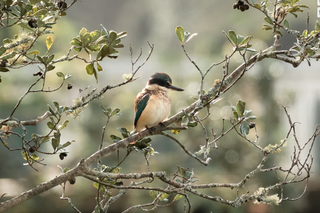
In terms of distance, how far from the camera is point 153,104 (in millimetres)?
1779

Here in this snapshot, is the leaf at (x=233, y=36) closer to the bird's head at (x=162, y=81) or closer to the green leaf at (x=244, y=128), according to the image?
the green leaf at (x=244, y=128)

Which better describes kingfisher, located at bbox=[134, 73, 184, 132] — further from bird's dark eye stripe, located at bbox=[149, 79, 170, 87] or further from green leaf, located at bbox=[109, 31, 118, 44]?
green leaf, located at bbox=[109, 31, 118, 44]

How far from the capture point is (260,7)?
1.27 metres

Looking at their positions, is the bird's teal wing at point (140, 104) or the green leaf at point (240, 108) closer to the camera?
the green leaf at point (240, 108)

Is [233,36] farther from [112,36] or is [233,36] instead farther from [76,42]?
[76,42]

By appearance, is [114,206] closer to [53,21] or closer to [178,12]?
[53,21]

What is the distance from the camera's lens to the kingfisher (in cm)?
173

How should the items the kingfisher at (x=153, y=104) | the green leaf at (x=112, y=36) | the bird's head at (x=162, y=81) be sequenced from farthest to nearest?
1. the bird's head at (x=162, y=81)
2. the kingfisher at (x=153, y=104)
3. the green leaf at (x=112, y=36)

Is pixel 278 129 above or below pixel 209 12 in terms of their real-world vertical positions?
below

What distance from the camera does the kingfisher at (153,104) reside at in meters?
1.73

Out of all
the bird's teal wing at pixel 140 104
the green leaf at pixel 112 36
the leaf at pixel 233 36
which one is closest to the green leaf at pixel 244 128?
the leaf at pixel 233 36

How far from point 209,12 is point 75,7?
448 centimetres

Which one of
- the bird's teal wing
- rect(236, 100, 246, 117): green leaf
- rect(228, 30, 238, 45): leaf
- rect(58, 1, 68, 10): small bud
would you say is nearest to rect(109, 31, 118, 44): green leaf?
rect(58, 1, 68, 10): small bud

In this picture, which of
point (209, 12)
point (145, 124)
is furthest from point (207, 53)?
point (209, 12)
